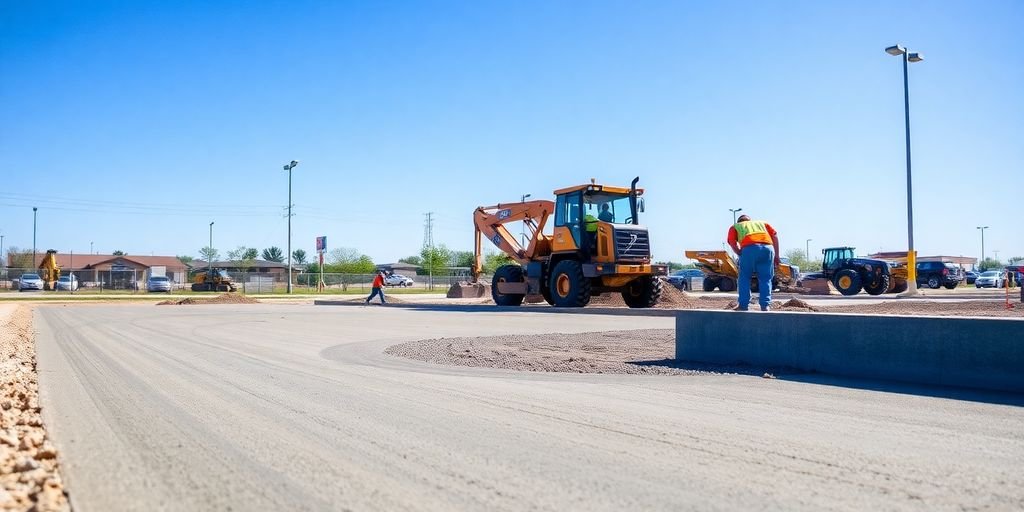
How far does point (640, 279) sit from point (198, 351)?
14.4m

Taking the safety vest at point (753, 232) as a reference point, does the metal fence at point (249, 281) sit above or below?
below

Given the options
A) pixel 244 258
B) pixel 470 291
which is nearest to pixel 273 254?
pixel 244 258

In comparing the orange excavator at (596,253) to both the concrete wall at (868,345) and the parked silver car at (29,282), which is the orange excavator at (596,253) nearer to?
the concrete wall at (868,345)

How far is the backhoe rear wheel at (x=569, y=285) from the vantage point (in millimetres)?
21381

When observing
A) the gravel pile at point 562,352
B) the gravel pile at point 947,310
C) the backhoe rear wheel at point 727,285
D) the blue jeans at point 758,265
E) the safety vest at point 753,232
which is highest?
the safety vest at point 753,232

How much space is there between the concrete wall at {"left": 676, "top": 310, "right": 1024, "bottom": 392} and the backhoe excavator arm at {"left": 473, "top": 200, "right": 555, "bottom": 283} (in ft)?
48.8

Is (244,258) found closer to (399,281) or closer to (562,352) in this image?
(399,281)

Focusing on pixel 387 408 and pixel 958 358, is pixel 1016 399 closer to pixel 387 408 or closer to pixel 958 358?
pixel 958 358

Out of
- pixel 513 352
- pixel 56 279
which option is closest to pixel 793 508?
pixel 513 352

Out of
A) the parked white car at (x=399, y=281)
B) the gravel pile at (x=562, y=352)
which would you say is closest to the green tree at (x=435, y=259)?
the parked white car at (x=399, y=281)

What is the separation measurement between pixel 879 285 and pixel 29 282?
58.0 meters

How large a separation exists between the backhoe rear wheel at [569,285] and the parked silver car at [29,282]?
1969 inches

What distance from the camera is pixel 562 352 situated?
10.4 meters

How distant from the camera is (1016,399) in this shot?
6.26 metres
